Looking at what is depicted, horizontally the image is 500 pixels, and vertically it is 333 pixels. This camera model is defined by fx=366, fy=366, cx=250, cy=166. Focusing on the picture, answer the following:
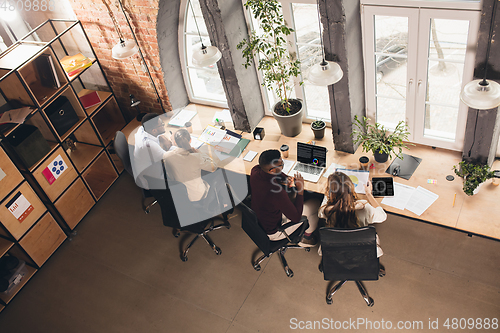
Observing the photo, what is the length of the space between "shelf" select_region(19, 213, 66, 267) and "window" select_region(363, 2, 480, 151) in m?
4.24

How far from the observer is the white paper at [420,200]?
141 inches

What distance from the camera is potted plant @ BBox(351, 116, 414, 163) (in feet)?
12.8

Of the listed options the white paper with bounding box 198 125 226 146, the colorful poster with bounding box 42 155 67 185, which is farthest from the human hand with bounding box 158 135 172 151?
the colorful poster with bounding box 42 155 67 185

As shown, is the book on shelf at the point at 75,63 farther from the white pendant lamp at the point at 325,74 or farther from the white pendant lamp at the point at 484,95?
the white pendant lamp at the point at 484,95

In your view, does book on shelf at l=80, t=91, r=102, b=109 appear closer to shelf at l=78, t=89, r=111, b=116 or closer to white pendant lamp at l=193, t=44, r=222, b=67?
shelf at l=78, t=89, r=111, b=116

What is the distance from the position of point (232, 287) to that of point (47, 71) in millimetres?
3452

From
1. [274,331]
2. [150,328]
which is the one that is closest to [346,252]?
[274,331]

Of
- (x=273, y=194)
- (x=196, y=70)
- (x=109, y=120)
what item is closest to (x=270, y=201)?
(x=273, y=194)

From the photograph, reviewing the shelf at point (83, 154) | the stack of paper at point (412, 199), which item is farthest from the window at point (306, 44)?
the shelf at point (83, 154)

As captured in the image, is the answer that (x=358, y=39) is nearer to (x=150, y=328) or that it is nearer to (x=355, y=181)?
(x=355, y=181)

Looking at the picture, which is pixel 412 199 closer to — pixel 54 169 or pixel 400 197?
pixel 400 197

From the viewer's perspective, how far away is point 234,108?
4.91 metres

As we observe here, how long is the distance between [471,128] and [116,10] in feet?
13.8

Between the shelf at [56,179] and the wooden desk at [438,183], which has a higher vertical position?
the shelf at [56,179]
